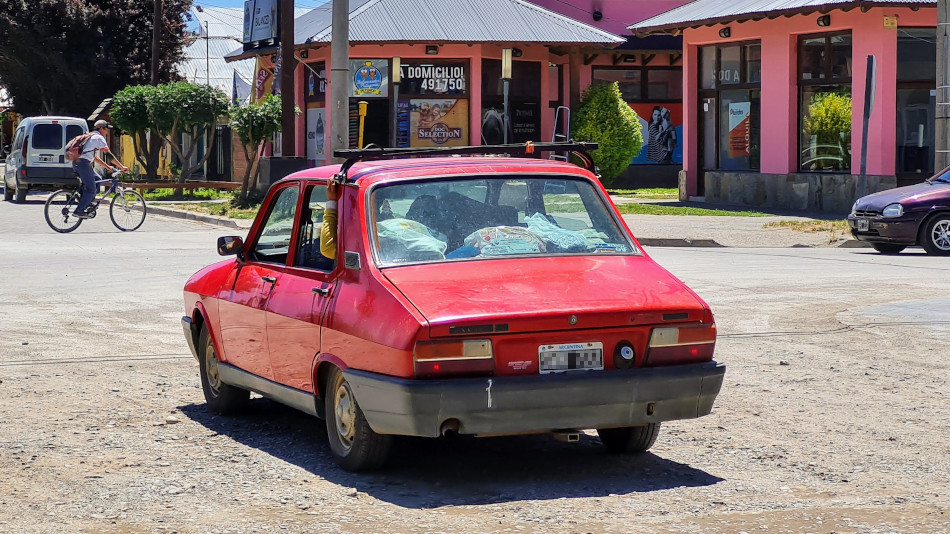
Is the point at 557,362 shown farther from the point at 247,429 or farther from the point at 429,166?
the point at 247,429

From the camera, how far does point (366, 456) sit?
6.45 m

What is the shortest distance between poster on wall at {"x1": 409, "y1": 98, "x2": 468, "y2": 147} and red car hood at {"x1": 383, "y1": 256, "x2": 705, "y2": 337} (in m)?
30.5

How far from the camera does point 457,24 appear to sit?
3634 centimetres

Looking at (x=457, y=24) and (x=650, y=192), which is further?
Result: (x=650, y=192)

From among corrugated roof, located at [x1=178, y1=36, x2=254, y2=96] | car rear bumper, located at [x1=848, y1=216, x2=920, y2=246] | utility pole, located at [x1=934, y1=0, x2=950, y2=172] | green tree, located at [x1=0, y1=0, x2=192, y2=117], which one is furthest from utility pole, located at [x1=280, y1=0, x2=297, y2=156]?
corrugated roof, located at [x1=178, y1=36, x2=254, y2=96]

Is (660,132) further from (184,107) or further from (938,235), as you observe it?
(938,235)

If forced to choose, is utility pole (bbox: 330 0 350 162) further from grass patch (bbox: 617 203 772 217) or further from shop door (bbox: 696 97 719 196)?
shop door (bbox: 696 97 719 196)

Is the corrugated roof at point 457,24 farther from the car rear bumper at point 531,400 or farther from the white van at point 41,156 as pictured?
the car rear bumper at point 531,400

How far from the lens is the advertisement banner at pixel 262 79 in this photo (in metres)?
43.1

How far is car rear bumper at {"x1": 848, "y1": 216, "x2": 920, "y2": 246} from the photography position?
19141 mm

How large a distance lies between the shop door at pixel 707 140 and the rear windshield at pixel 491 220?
84.1 feet

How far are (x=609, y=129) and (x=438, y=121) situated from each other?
179 inches

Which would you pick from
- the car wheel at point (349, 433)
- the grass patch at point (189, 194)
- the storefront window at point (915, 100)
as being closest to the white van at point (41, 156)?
the grass patch at point (189, 194)

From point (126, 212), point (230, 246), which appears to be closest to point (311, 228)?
point (230, 246)
